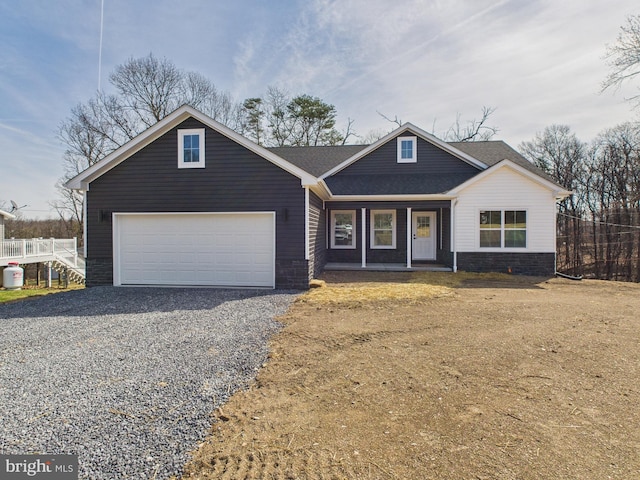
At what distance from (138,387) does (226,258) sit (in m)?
6.24

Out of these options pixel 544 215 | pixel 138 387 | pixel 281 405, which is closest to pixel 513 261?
pixel 544 215

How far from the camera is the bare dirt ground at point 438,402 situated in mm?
2320

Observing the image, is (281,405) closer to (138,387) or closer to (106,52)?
(138,387)

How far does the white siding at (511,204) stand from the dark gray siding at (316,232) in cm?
482

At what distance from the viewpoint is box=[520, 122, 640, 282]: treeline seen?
17.7 m

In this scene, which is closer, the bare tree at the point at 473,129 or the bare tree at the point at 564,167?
the bare tree at the point at 564,167

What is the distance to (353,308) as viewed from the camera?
7.28 m

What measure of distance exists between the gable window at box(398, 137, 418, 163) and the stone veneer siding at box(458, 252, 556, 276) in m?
4.54

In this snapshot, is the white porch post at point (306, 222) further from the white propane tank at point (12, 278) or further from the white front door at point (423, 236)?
the white propane tank at point (12, 278)

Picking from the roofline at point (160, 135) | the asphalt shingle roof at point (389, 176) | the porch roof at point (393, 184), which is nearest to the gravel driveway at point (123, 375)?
the roofline at point (160, 135)

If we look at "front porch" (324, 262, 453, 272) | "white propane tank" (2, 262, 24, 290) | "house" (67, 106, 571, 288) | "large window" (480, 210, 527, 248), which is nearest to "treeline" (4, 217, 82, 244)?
"white propane tank" (2, 262, 24, 290)

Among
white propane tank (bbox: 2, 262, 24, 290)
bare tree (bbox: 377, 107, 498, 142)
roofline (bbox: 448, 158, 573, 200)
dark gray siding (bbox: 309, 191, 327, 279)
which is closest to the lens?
dark gray siding (bbox: 309, 191, 327, 279)

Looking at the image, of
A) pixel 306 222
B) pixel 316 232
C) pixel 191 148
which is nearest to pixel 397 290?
pixel 306 222

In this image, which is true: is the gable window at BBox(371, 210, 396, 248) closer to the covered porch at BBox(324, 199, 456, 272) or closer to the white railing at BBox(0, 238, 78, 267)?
the covered porch at BBox(324, 199, 456, 272)
